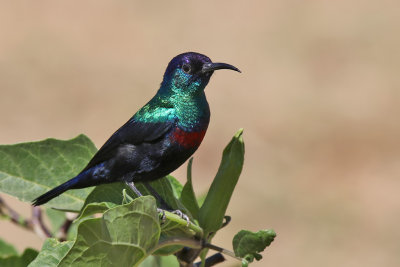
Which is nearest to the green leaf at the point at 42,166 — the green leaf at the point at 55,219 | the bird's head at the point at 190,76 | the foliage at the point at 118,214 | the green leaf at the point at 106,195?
the foliage at the point at 118,214

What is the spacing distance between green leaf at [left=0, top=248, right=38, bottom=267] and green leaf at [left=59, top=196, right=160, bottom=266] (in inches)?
17.7

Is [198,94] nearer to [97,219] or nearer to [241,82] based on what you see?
[97,219]

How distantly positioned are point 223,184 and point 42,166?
2.00 feet

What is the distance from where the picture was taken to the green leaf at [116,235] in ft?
5.10

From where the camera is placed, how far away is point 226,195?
6.60 feet

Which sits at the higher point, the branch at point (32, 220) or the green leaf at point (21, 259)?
the branch at point (32, 220)

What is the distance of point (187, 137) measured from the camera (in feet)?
8.79

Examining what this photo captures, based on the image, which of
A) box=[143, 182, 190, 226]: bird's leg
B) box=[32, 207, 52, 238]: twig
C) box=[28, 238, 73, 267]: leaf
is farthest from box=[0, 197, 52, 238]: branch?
box=[28, 238, 73, 267]: leaf

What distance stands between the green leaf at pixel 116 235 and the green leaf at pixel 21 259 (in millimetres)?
449

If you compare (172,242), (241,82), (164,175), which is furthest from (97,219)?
(241,82)

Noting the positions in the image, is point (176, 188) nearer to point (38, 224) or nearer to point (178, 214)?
point (178, 214)

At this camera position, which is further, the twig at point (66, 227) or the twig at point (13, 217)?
the twig at point (13, 217)

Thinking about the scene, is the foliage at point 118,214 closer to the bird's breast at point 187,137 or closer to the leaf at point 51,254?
the leaf at point 51,254

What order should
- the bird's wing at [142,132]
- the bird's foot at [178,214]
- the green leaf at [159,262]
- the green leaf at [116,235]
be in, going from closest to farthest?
1. the green leaf at [116,235]
2. the bird's foot at [178,214]
3. the green leaf at [159,262]
4. the bird's wing at [142,132]
